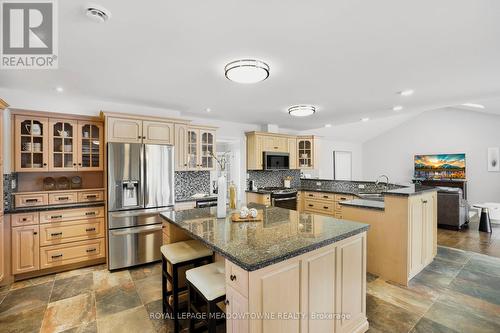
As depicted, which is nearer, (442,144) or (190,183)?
(190,183)

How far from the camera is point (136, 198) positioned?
11.0ft

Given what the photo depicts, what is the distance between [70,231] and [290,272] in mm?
3259

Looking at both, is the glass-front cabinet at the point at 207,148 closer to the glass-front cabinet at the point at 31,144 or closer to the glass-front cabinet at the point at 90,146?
the glass-front cabinet at the point at 90,146

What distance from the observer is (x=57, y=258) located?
315 cm

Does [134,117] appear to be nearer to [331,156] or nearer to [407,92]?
[407,92]

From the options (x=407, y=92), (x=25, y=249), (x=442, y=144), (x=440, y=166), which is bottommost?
(x=25, y=249)

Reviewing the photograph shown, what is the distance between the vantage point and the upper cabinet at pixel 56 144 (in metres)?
3.11

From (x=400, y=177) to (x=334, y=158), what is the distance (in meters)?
2.55

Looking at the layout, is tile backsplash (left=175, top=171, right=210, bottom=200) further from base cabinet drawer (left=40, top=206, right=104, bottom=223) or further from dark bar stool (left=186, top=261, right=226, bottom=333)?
dark bar stool (left=186, top=261, right=226, bottom=333)

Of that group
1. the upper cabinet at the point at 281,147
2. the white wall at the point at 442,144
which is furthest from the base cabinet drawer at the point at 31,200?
the white wall at the point at 442,144

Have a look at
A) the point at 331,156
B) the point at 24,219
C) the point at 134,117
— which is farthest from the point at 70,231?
the point at 331,156

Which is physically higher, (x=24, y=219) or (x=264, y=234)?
(x=264, y=234)

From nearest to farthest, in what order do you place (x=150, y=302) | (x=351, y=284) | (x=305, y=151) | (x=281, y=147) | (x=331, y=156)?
(x=351, y=284) → (x=150, y=302) → (x=281, y=147) → (x=305, y=151) → (x=331, y=156)

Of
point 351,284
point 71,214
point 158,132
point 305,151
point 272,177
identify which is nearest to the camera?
point 351,284
